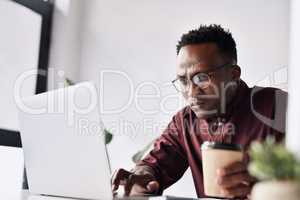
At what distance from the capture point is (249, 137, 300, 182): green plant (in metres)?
0.58

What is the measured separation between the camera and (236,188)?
3.72 feet

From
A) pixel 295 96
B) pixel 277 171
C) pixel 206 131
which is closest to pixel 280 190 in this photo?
pixel 277 171

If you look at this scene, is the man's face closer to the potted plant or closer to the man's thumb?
the man's thumb

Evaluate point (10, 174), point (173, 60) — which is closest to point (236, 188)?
point (173, 60)

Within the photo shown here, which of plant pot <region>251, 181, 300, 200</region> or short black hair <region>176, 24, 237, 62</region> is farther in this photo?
short black hair <region>176, 24, 237, 62</region>

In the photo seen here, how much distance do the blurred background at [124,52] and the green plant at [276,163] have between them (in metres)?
1.29

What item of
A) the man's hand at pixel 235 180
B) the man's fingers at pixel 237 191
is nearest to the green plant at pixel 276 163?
the man's hand at pixel 235 180

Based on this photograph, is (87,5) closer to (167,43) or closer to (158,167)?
(167,43)

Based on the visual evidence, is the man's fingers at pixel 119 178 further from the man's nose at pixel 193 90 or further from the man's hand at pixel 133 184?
the man's nose at pixel 193 90

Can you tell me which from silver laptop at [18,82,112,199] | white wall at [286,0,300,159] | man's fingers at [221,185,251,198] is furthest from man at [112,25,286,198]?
white wall at [286,0,300,159]

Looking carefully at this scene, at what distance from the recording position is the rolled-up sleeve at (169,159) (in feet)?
6.13

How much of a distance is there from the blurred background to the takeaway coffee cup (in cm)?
85

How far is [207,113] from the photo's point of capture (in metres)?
1.83

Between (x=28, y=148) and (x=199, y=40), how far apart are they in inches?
37.3
